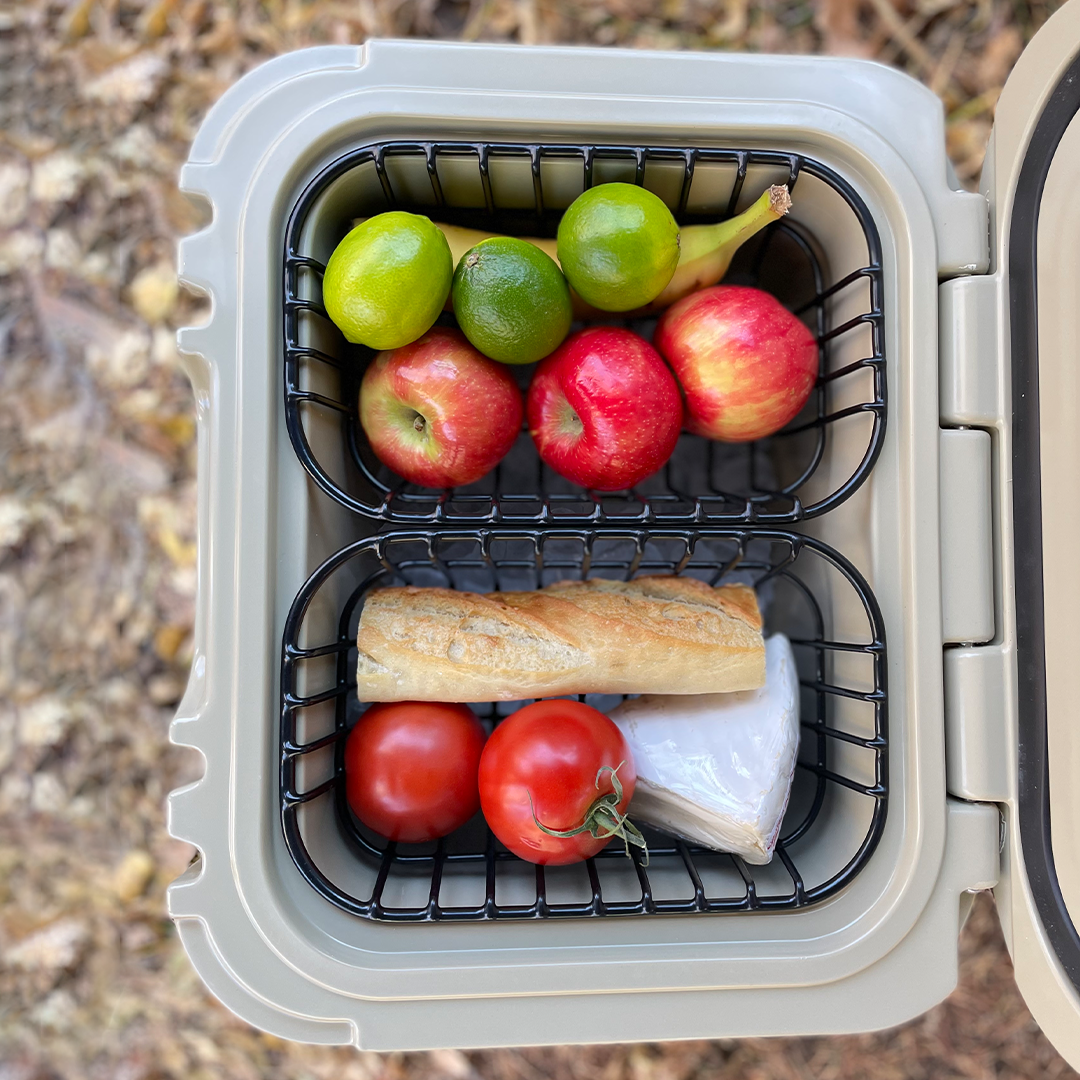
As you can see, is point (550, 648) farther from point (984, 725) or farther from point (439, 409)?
point (984, 725)

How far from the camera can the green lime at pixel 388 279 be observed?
2.00 feet

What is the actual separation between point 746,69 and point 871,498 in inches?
14.1

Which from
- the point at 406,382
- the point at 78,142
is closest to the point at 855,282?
the point at 406,382

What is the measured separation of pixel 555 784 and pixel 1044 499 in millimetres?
435

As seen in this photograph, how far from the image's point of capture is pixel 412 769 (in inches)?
27.6

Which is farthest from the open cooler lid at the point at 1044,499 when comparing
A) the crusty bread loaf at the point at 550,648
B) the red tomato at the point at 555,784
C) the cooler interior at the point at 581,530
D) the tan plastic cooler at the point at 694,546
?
the red tomato at the point at 555,784

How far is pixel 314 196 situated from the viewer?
0.66 m

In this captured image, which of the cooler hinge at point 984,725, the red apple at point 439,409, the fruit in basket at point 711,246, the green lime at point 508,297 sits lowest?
the cooler hinge at point 984,725

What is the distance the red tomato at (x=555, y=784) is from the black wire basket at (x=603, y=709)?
1.7 inches

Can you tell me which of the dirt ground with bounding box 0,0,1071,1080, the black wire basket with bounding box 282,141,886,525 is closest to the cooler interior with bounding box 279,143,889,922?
the black wire basket with bounding box 282,141,886,525

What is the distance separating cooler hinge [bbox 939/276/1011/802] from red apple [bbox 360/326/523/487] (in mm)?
350

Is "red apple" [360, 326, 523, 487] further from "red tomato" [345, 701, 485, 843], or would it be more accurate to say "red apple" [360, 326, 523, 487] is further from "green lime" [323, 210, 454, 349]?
"red tomato" [345, 701, 485, 843]

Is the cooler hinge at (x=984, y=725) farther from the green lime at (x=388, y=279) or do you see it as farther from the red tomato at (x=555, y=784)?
the green lime at (x=388, y=279)

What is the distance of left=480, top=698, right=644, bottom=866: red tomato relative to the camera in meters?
0.66
